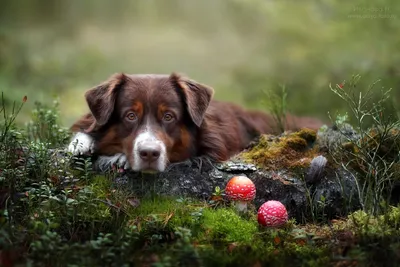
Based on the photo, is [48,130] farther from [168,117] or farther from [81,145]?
[168,117]

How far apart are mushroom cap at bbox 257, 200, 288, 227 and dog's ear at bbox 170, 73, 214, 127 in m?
1.37

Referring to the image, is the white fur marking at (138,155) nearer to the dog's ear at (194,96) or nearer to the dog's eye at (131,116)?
the dog's eye at (131,116)

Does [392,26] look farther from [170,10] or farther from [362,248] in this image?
[170,10]

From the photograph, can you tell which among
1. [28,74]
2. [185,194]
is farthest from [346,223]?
[28,74]

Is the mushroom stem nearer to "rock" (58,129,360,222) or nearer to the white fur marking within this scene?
"rock" (58,129,360,222)

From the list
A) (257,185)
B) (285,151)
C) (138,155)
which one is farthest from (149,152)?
(285,151)

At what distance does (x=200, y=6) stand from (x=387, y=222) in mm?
14633

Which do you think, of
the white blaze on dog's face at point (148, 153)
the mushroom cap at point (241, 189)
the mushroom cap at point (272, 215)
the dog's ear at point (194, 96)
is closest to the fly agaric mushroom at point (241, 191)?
the mushroom cap at point (241, 189)

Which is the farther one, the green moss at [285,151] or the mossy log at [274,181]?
the green moss at [285,151]

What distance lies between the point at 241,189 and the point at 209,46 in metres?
14.0

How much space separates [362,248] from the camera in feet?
12.7

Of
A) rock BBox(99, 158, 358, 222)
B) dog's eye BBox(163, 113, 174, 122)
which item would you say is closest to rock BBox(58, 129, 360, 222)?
rock BBox(99, 158, 358, 222)

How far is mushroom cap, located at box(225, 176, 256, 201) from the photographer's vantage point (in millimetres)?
4953

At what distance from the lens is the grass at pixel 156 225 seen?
3.80 m
